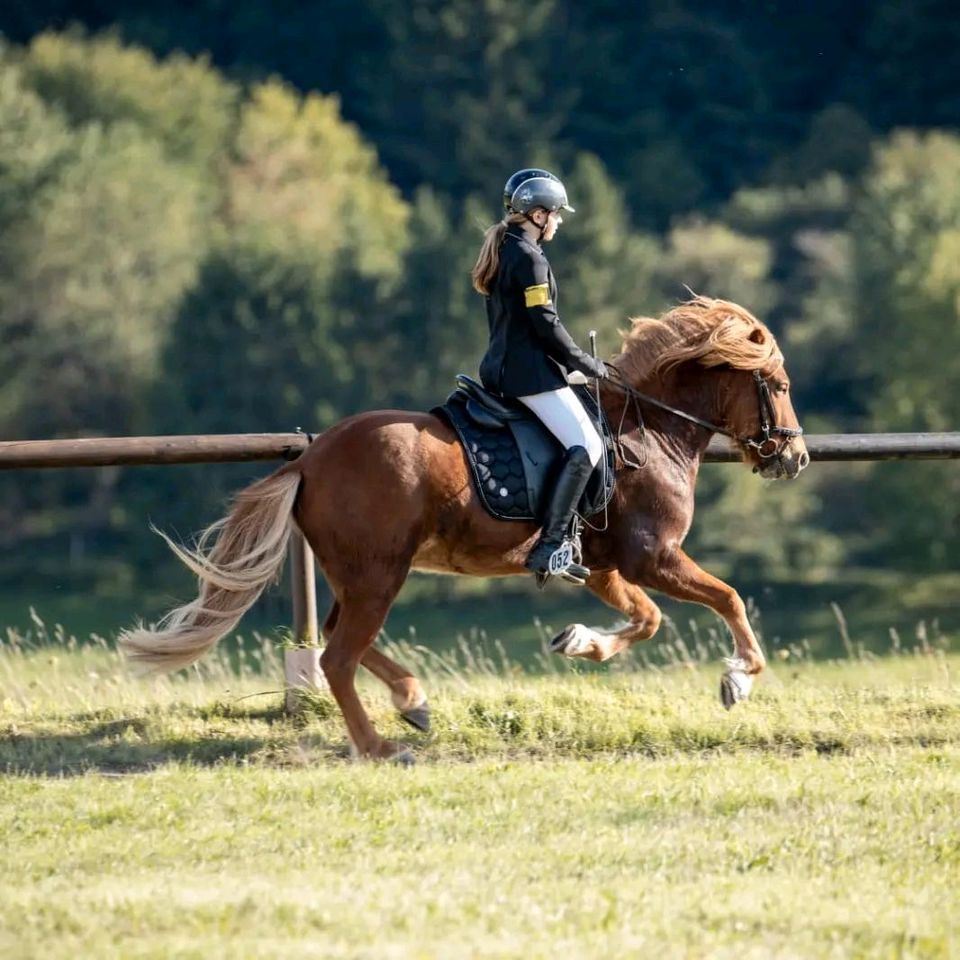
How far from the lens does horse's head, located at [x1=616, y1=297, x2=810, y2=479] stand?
9586mm

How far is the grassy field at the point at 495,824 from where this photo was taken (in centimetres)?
577

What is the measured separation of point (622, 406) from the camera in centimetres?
945

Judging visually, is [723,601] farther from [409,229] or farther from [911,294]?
[409,229]

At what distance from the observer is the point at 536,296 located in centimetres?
869

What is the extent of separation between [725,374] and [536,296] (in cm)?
144

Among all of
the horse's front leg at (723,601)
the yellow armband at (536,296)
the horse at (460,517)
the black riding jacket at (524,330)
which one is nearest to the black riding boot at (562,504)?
the horse at (460,517)

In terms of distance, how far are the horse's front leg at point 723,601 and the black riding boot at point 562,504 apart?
56cm

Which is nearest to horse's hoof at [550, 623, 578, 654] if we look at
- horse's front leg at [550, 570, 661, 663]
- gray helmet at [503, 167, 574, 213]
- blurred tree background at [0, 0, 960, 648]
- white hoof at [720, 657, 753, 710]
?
horse's front leg at [550, 570, 661, 663]

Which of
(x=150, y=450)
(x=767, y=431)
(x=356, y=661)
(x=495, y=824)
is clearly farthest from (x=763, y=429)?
(x=495, y=824)

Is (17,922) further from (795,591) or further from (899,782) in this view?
(795,591)

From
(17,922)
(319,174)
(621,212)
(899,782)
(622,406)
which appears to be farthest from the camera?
(319,174)

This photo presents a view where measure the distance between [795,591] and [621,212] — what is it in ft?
56.8

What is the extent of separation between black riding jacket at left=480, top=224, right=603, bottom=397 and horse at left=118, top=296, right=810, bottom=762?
16.0 inches

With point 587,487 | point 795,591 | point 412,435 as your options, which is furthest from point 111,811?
point 795,591
